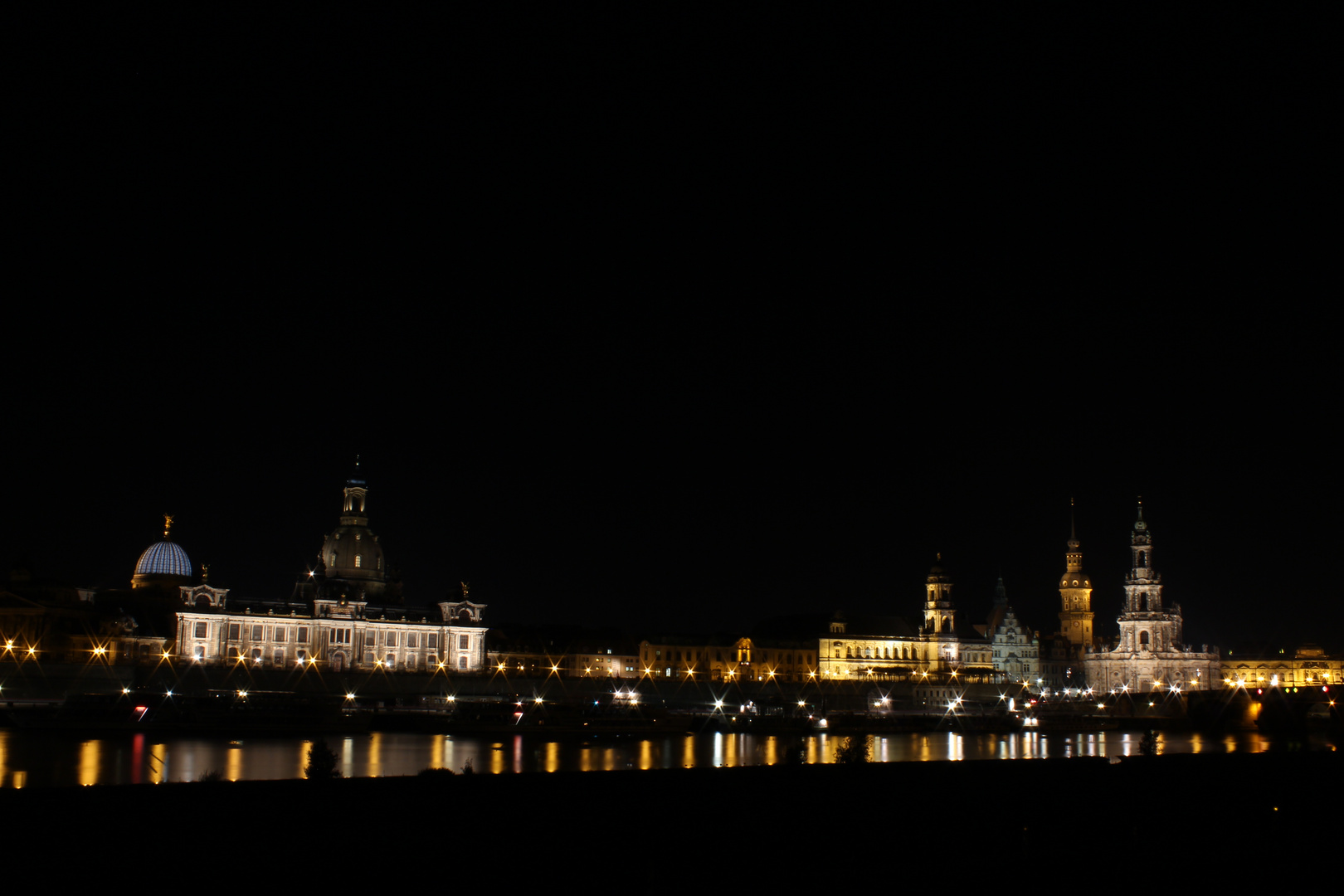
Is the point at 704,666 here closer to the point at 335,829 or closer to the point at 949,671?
the point at 949,671

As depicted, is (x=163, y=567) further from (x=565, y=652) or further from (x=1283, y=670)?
(x=1283, y=670)

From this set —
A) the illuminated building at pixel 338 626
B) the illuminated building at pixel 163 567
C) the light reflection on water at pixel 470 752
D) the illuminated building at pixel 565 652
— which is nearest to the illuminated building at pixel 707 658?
the illuminated building at pixel 565 652

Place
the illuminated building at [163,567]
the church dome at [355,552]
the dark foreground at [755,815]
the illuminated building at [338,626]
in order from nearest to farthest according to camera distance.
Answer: the dark foreground at [755,815]
the illuminated building at [338,626]
the illuminated building at [163,567]
the church dome at [355,552]

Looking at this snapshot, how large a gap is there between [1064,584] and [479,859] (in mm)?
183147

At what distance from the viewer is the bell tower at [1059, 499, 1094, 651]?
607 ft

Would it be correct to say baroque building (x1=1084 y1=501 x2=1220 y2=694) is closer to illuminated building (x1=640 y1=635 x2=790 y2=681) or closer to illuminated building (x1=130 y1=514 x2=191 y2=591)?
illuminated building (x1=640 y1=635 x2=790 y2=681)

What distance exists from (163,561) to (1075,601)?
407ft

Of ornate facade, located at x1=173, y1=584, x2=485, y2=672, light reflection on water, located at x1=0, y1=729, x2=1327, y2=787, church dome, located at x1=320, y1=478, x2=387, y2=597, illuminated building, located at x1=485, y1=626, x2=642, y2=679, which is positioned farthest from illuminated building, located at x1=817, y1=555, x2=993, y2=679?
light reflection on water, located at x1=0, y1=729, x2=1327, y2=787

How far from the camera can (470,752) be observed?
58.1m

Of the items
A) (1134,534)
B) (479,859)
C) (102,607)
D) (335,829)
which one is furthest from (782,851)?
(1134,534)

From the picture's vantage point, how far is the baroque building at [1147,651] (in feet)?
470

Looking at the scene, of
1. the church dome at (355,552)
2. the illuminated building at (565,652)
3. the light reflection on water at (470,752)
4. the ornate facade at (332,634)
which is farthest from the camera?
the church dome at (355,552)

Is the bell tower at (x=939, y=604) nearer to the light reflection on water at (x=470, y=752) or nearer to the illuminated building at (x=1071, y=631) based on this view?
the illuminated building at (x=1071, y=631)

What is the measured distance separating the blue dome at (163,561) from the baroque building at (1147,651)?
315 feet
